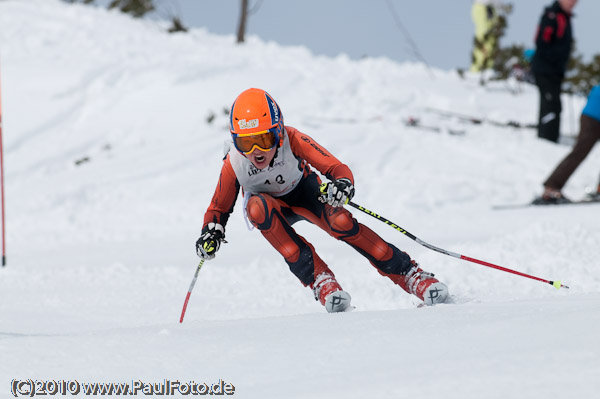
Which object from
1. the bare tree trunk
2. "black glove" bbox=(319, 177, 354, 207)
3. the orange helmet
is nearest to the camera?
"black glove" bbox=(319, 177, 354, 207)

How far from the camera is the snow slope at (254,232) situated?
7.07 ft

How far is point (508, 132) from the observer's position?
36.3 ft

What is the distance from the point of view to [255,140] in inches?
148

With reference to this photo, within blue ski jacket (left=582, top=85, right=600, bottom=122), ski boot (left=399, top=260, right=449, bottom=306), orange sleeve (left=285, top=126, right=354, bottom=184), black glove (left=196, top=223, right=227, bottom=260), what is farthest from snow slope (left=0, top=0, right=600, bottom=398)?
blue ski jacket (left=582, top=85, right=600, bottom=122)

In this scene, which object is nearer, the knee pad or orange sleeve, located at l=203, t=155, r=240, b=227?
the knee pad

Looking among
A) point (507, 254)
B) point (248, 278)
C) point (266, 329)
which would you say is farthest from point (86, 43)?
point (266, 329)

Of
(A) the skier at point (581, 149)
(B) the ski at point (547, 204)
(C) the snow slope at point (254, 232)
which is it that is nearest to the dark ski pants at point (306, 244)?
(C) the snow slope at point (254, 232)

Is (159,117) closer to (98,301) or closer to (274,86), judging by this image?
(274,86)

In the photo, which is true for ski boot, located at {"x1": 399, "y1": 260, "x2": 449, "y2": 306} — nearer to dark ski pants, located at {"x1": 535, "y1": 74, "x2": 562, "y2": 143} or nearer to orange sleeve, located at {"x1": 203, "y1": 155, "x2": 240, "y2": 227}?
orange sleeve, located at {"x1": 203, "y1": 155, "x2": 240, "y2": 227}

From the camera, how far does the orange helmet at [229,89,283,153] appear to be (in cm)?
374

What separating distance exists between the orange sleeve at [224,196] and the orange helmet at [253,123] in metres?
0.26

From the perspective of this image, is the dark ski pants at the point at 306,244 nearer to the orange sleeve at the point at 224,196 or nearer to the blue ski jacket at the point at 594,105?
the orange sleeve at the point at 224,196

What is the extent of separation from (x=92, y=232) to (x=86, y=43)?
A: 24.3 ft

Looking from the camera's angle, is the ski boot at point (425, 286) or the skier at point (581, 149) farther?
the skier at point (581, 149)
